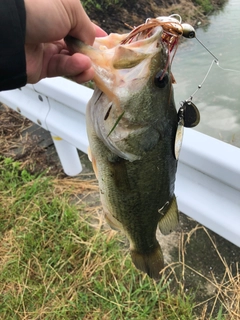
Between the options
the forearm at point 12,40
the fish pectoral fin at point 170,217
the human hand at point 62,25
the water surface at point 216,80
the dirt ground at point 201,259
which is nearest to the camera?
the forearm at point 12,40

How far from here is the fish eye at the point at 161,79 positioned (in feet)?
4.62

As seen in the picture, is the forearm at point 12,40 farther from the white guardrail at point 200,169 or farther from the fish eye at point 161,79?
the white guardrail at point 200,169

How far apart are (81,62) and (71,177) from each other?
7.44 feet

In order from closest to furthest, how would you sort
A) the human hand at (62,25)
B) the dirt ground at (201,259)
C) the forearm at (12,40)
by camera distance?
the forearm at (12,40) < the human hand at (62,25) < the dirt ground at (201,259)

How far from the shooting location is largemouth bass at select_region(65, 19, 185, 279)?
4.54ft

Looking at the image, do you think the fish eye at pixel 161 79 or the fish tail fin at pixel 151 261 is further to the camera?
the fish tail fin at pixel 151 261

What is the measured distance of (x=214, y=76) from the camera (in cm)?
256

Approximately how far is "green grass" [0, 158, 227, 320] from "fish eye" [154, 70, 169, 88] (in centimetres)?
161

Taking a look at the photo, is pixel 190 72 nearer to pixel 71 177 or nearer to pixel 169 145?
A: pixel 169 145

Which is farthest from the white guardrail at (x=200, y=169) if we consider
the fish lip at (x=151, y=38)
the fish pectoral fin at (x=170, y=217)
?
the fish lip at (x=151, y=38)

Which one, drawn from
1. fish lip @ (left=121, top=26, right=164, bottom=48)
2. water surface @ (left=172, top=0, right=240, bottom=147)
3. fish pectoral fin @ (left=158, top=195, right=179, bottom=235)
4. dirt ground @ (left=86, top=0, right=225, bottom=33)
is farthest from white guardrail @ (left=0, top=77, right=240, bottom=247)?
dirt ground @ (left=86, top=0, right=225, bottom=33)

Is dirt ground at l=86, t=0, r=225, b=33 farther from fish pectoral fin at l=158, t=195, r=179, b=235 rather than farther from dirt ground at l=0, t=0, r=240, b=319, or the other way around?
fish pectoral fin at l=158, t=195, r=179, b=235

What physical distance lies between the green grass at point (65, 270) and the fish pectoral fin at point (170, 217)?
929 millimetres

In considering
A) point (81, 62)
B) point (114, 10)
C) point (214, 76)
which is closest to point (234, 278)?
point (214, 76)
